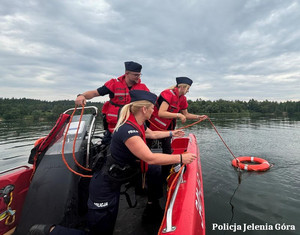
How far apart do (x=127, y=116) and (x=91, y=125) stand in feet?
3.96

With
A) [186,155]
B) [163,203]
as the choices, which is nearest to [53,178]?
[186,155]

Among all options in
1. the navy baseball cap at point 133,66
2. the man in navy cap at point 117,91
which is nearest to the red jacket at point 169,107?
the man in navy cap at point 117,91

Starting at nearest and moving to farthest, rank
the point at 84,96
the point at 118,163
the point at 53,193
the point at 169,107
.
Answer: the point at 118,163
the point at 53,193
the point at 84,96
the point at 169,107

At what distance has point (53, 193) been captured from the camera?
2.22 metres

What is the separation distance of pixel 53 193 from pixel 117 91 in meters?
2.04

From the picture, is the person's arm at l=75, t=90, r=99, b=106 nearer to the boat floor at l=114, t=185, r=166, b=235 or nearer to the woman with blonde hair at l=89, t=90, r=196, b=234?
the woman with blonde hair at l=89, t=90, r=196, b=234

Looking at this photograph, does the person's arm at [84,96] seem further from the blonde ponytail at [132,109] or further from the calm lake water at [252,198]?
the calm lake water at [252,198]

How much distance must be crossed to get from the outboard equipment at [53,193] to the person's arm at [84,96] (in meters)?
0.75

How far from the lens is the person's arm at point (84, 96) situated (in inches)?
114

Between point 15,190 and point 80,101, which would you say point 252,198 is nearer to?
point 80,101

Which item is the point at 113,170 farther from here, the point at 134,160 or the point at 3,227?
the point at 3,227

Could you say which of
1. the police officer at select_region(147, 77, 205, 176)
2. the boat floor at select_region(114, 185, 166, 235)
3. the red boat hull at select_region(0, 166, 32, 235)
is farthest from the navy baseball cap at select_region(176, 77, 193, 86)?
the red boat hull at select_region(0, 166, 32, 235)

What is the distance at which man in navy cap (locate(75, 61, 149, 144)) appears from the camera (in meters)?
3.38

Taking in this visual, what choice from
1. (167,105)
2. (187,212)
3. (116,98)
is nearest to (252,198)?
(167,105)
